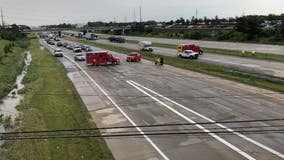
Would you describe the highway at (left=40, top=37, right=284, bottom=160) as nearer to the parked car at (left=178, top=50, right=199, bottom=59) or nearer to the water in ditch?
the water in ditch

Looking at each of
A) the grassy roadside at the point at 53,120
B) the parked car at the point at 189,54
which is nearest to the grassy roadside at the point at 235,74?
the parked car at the point at 189,54

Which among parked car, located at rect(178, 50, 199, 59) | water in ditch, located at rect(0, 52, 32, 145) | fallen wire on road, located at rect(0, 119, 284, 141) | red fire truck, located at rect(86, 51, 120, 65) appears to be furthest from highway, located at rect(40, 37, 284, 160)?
parked car, located at rect(178, 50, 199, 59)

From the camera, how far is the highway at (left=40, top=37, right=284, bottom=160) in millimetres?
18531

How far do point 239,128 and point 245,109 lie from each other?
514cm

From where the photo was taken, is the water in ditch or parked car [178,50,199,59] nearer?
the water in ditch

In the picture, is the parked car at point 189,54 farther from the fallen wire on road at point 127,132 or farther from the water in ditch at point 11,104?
the fallen wire on road at point 127,132

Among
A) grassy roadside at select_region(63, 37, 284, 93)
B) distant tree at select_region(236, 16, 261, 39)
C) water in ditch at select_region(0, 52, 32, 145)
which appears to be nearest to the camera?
water in ditch at select_region(0, 52, 32, 145)

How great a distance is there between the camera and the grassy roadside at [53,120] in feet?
63.9

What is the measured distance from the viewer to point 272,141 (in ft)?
63.7

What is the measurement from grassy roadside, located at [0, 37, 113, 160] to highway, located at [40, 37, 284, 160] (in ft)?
5.40

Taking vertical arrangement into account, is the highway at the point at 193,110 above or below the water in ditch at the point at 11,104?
above

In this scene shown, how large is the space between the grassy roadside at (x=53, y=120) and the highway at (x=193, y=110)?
1.65 meters

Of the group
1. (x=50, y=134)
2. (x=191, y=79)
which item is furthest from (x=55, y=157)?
(x=191, y=79)

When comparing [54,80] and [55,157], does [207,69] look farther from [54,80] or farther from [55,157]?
[55,157]
